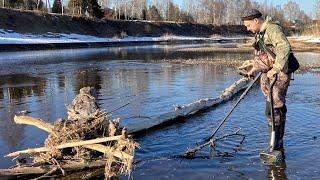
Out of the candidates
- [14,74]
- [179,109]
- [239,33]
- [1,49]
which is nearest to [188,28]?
[239,33]

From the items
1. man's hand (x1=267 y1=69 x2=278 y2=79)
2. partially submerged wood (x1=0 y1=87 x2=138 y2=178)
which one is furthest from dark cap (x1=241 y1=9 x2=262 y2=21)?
partially submerged wood (x1=0 y1=87 x2=138 y2=178)

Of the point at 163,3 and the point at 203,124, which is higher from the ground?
the point at 163,3

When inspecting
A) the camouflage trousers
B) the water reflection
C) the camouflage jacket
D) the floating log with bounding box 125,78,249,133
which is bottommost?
the water reflection

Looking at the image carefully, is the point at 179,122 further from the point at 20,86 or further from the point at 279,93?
the point at 20,86

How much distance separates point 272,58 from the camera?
293 inches

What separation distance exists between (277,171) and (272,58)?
168cm

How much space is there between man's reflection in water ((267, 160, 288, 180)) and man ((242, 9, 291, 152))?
0.45 metres

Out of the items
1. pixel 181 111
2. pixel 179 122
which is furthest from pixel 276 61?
pixel 181 111

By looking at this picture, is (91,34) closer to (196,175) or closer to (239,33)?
(239,33)

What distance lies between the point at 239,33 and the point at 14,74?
9459 cm

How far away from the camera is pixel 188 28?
99.9 m

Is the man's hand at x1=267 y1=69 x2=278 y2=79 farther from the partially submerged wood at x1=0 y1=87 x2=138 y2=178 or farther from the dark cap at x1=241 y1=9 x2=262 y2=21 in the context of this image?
the partially submerged wood at x1=0 y1=87 x2=138 y2=178

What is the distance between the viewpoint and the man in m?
7.17

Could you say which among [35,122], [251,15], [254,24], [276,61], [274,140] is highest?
[251,15]
